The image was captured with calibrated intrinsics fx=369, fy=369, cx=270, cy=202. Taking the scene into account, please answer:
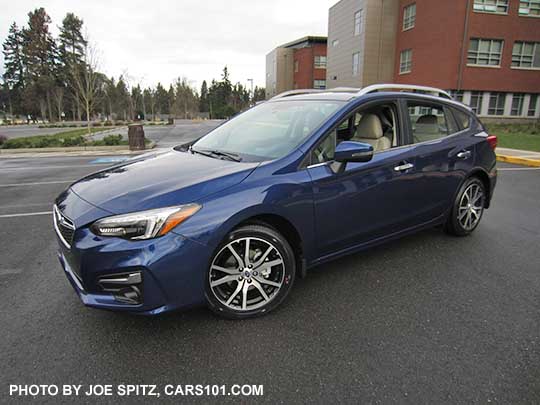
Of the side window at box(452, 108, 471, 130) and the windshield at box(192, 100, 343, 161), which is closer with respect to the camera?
the windshield at box(192, 100, 343, 161)

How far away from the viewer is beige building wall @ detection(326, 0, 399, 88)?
112 feet

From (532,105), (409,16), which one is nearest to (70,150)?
(409,16)

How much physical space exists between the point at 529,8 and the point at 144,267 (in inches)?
1367

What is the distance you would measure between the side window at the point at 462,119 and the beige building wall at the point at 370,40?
33.5m

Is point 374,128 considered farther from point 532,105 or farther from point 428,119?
point 532,105

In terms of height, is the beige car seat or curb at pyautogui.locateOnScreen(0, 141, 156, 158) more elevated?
the beige car seat

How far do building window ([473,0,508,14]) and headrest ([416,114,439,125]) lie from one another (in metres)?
28.4

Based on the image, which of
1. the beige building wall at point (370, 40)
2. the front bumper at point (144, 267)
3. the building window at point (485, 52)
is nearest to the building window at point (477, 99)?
the building window at point (485, 52)

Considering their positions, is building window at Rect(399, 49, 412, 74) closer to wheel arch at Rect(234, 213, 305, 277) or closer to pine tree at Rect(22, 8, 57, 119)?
wheel arch at Rect(234, 213, 305, 277)

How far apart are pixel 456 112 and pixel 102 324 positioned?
4.23m

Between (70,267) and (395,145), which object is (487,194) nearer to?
(395,145)

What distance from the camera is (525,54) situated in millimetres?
27531

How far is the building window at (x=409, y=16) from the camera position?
31.0m

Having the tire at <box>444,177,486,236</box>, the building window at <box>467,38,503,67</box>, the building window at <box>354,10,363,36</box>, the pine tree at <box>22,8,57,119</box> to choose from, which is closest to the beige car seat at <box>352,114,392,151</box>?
the tire at <box>444,177,486,236</box>
